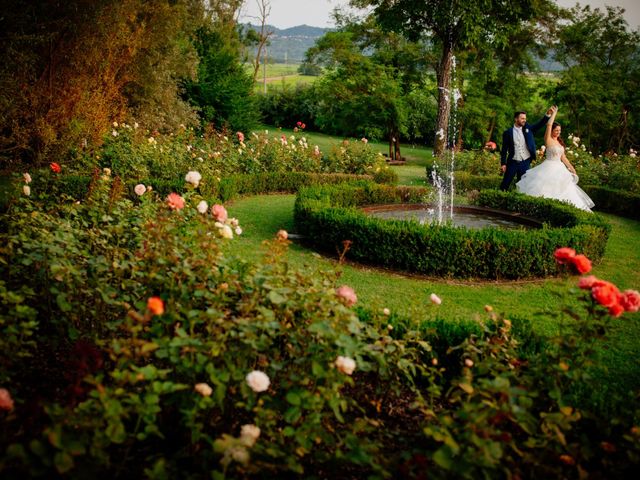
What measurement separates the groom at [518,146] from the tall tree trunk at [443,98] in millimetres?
6745

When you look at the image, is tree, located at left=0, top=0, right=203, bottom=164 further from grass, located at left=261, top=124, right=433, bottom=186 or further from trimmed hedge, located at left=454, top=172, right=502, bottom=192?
trimmed hedge, located at left=454, top=172, right=502, bottom=192

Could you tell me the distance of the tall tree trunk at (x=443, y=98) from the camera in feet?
55.8

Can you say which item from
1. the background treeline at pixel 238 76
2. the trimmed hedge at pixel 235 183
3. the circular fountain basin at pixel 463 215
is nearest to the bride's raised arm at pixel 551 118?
the circular fountain basin at pixel 463 215

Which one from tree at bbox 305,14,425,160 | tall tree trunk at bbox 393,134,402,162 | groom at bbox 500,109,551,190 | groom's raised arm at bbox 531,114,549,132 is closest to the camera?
groom's raised arm at bbox 531,114,549,132

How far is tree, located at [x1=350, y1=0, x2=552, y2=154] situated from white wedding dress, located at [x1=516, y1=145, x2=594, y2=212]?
21.1ft

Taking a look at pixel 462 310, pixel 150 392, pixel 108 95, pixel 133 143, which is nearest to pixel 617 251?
pixel 462 310

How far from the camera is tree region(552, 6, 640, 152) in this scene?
2178cm

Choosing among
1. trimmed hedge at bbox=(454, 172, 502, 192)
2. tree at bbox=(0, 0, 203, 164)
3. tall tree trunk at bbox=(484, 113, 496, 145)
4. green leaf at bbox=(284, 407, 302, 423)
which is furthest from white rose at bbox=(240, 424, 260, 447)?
tall tree trunk at bbox=(484, 113, 496, 145)

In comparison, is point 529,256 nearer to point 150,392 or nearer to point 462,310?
point 462,310

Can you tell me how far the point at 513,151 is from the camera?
34.9ft

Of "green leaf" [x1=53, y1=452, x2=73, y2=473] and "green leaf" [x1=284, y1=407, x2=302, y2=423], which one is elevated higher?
"green leaf" [x1=284, y1=407, x2=302, y2=423]

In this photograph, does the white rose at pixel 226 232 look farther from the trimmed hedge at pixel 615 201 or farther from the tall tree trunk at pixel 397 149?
the tall tree trunk at pixel 397 149

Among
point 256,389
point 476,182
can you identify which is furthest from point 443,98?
point 256,389

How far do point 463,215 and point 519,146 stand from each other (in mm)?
1877
